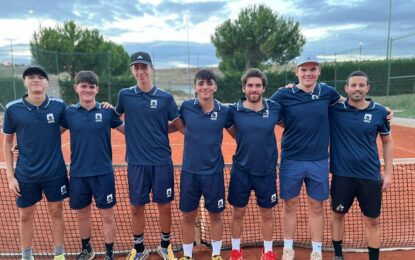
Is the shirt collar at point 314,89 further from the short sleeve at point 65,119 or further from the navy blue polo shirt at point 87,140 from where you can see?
the short sleeve at point 65,119

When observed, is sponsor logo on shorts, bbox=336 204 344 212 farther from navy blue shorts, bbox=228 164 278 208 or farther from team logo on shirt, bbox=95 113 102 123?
team logo on shirt, bbox=95 113 102 123

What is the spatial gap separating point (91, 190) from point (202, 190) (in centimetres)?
117

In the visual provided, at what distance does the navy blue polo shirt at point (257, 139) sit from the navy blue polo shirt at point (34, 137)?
1876mm

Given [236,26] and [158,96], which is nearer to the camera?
[158,96]

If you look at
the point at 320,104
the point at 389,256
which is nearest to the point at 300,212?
the point at 389,256

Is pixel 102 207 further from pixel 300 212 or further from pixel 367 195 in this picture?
pixel 300 212

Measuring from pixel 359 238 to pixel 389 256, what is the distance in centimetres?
60

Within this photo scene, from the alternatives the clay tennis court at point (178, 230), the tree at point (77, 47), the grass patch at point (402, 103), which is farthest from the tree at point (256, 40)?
the clay tennis court at point (178, 230)

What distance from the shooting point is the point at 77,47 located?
115ft

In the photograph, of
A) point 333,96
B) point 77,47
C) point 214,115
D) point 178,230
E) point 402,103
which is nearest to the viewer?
point 214,115

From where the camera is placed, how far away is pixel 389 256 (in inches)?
156

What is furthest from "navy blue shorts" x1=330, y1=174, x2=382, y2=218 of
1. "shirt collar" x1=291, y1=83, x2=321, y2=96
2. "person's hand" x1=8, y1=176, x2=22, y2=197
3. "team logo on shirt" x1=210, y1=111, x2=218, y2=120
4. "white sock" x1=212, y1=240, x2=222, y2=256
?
"person's hand" x1=8, y1=176, x2=22, y2=197

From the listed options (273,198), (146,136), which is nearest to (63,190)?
(146,136)

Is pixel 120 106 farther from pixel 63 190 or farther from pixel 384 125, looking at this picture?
pixel 384 125
